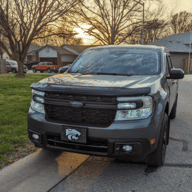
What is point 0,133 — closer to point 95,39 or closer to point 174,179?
point 174,179

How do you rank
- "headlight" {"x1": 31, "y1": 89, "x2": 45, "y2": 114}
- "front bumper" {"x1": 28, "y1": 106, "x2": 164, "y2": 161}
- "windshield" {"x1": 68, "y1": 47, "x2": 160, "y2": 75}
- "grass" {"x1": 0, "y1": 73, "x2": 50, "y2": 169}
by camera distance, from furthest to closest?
"windshield" {"x1": 68, "y1": 47, "x2": 160, "y2": 75} < "grass" {"x1": 0, "y1": 73, "x2": 50, "y2": 169} < "headlight" {"x1": 31, "y1": 89, "x2": 45, "y2": 114} < "front bumper" {"x1": 28, "y1": 106, "x2": 164, "y2": 161}

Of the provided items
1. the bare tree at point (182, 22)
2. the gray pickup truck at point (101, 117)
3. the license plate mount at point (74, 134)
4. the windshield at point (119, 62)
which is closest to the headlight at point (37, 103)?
the gray pickup truck at point (101, 117)

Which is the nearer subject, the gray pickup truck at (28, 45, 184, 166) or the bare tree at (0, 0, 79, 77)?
the gray pickup truck at (28, 45, 184, 166)

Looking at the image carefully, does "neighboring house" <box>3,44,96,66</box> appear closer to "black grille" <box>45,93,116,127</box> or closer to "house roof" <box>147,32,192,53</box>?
"house roof" <box>147,32,192,53</box>

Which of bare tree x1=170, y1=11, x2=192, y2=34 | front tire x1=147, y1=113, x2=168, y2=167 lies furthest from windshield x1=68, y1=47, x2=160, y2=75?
bare tree x1=170, y1=11, x2=192, y2=34

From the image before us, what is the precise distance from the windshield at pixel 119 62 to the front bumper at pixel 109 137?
135 centimetres

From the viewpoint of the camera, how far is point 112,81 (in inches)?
130

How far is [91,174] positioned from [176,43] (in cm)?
4479

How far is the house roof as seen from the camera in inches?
1625

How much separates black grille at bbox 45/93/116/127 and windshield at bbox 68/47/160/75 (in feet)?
4.13

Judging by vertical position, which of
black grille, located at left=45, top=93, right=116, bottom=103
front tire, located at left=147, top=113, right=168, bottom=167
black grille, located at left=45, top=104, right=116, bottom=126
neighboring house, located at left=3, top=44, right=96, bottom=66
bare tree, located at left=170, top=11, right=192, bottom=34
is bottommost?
front tire, located at left=147, top=113, right=168, bottom=167

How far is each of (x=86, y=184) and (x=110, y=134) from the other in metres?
0.78

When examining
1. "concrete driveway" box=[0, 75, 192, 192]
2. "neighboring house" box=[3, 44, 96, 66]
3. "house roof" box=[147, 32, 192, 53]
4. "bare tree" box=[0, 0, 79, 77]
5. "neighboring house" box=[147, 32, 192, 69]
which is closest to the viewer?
"concrete driveway" box=[0, 75, 192, 192]

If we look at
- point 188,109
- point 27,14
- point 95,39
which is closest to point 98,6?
point 95,39
